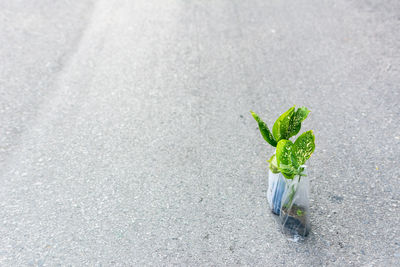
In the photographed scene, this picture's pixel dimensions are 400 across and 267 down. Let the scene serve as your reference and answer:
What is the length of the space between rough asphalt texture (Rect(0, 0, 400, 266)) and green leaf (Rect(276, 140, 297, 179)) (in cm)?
48

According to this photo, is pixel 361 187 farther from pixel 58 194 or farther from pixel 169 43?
pixel 169 43

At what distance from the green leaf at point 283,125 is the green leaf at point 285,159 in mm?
121

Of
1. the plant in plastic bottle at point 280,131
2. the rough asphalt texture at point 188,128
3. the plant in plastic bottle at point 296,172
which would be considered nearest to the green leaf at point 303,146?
the plant in plastic bottle at point 296,172

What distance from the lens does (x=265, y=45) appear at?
438cm

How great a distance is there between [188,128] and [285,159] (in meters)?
1.23

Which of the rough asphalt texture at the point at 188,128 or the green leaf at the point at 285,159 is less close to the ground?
the green leaf at the point at 285,159

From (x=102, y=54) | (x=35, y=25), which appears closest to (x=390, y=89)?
(x=102, y=54)

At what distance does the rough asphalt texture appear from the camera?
2459mm

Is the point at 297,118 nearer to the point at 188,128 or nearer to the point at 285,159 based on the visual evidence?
the point at 285,159

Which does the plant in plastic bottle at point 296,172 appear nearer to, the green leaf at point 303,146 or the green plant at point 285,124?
the green leaf at point 303,146

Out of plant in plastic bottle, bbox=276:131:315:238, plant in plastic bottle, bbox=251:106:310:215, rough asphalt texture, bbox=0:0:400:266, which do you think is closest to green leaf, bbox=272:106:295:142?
plant in plastic bottle, bbox=251:106:310:215

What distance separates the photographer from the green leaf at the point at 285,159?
2244 millimetres

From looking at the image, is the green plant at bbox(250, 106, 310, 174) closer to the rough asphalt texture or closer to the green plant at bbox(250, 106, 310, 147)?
the green plant at bbox(250, 106, 310, 147)

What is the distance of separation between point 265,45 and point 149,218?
8.51 feet
